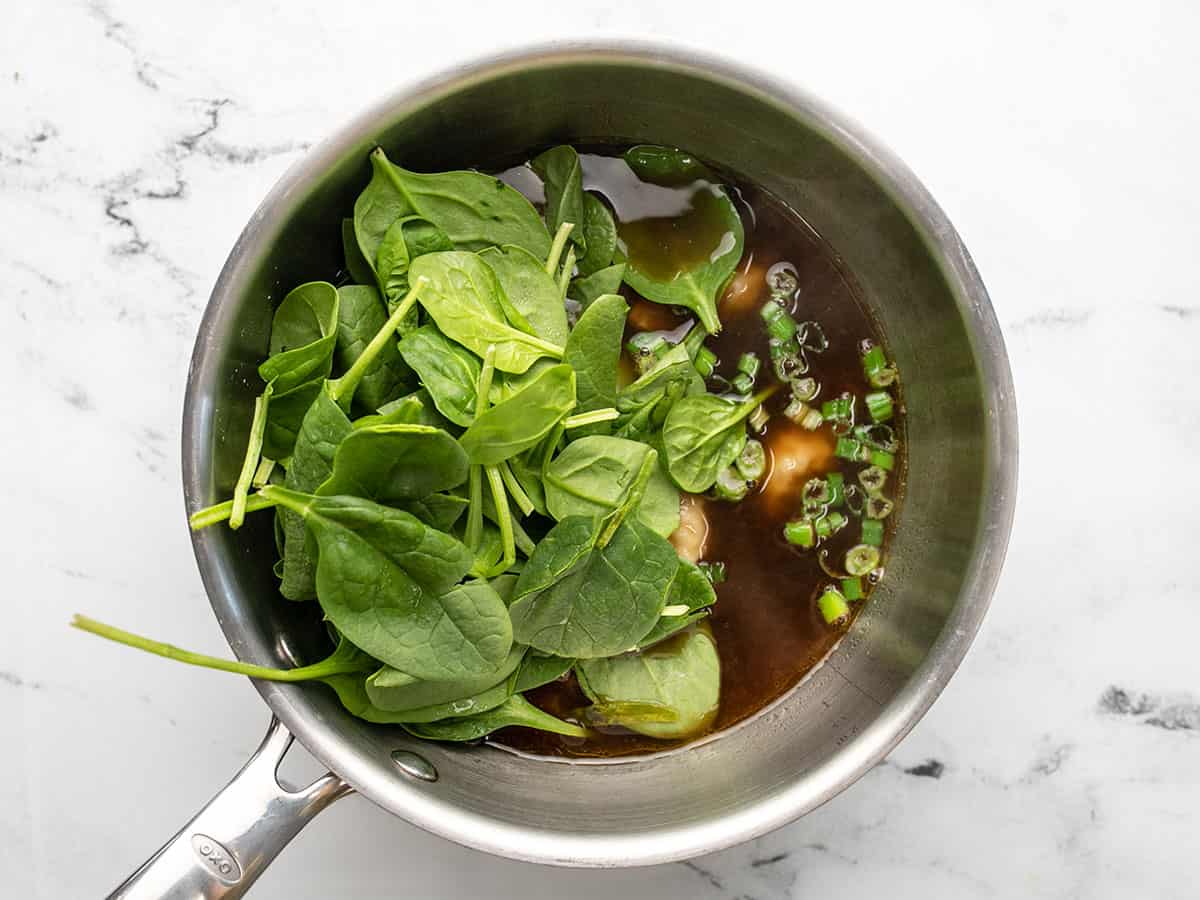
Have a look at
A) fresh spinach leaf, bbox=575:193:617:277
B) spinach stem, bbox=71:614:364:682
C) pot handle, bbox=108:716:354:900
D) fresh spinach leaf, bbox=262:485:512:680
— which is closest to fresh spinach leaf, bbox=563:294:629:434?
fresh spinach leaf, bbox=575:193:617:277

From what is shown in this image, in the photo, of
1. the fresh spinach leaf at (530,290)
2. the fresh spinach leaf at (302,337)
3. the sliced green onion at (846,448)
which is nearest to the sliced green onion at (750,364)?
the sliced green onion at (846,448)

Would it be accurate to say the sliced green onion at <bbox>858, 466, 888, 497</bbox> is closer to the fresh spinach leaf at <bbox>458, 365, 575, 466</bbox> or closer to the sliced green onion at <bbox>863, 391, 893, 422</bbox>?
the sliced green onion at <bbox>863, 391, 893, 422</bbox>

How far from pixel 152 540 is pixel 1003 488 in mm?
876

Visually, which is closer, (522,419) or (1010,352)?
(522,419)

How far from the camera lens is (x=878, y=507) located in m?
1.13

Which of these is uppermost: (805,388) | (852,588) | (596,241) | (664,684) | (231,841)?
(596,241)

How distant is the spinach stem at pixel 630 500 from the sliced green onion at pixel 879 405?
268 mm

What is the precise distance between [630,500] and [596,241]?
0.93 ft

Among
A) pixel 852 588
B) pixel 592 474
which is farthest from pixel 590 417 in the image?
pixel 852 588

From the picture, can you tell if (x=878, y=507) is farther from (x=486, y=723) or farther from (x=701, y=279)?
(x=486, y=723)

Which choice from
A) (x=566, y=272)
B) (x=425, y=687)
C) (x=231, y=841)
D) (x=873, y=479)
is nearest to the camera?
(x=231, y=841)

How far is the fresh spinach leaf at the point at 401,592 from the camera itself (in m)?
0.84

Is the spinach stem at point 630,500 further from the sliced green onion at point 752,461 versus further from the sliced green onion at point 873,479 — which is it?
the sliced green onion at point 873,479

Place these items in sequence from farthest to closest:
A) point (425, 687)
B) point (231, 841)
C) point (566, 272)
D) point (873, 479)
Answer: point (873, 479) < point (566, 272) < point (425, 687) < point (231, 841)
